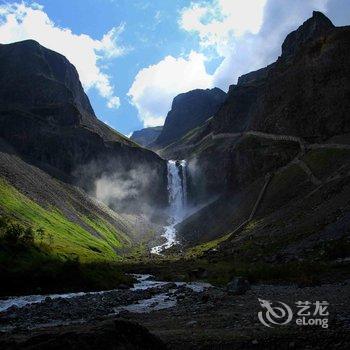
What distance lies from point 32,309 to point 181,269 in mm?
46230

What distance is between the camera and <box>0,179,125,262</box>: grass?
373 feet

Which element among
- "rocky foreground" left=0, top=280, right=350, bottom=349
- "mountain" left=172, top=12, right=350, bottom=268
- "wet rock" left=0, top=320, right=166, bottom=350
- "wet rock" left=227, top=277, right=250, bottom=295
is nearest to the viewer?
"wet rock" left=0, top=320, right=166, bottom=350

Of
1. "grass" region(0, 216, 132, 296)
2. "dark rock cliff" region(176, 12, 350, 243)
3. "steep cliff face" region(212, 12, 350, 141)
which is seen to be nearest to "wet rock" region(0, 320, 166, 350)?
"grass" region(0, 216, 132, 296)

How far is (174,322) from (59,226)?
4216 inches

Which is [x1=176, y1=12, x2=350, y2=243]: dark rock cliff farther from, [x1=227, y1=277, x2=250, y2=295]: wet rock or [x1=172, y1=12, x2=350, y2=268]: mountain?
[x1=227, y1=277, x2=250, y2=295]: wet rock

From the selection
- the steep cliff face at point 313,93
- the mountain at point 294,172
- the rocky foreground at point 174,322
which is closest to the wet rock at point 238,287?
the rocky foreground at point 174,322

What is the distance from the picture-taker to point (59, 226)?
130m

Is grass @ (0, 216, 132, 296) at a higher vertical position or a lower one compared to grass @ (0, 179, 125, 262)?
lower

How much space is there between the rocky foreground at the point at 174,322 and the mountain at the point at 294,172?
22.7 m

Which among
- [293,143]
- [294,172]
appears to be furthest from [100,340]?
[293,143]

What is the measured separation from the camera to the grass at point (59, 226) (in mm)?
113625

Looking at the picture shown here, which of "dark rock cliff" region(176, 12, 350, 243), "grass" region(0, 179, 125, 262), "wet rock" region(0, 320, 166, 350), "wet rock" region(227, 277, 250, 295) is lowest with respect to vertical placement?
"wet rock" region(0, 320, 166, 350)

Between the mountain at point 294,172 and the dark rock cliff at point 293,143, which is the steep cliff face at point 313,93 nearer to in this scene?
the dark rock cliff at point 293,143

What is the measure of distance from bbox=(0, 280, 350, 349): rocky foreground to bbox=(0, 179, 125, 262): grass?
64718mm
